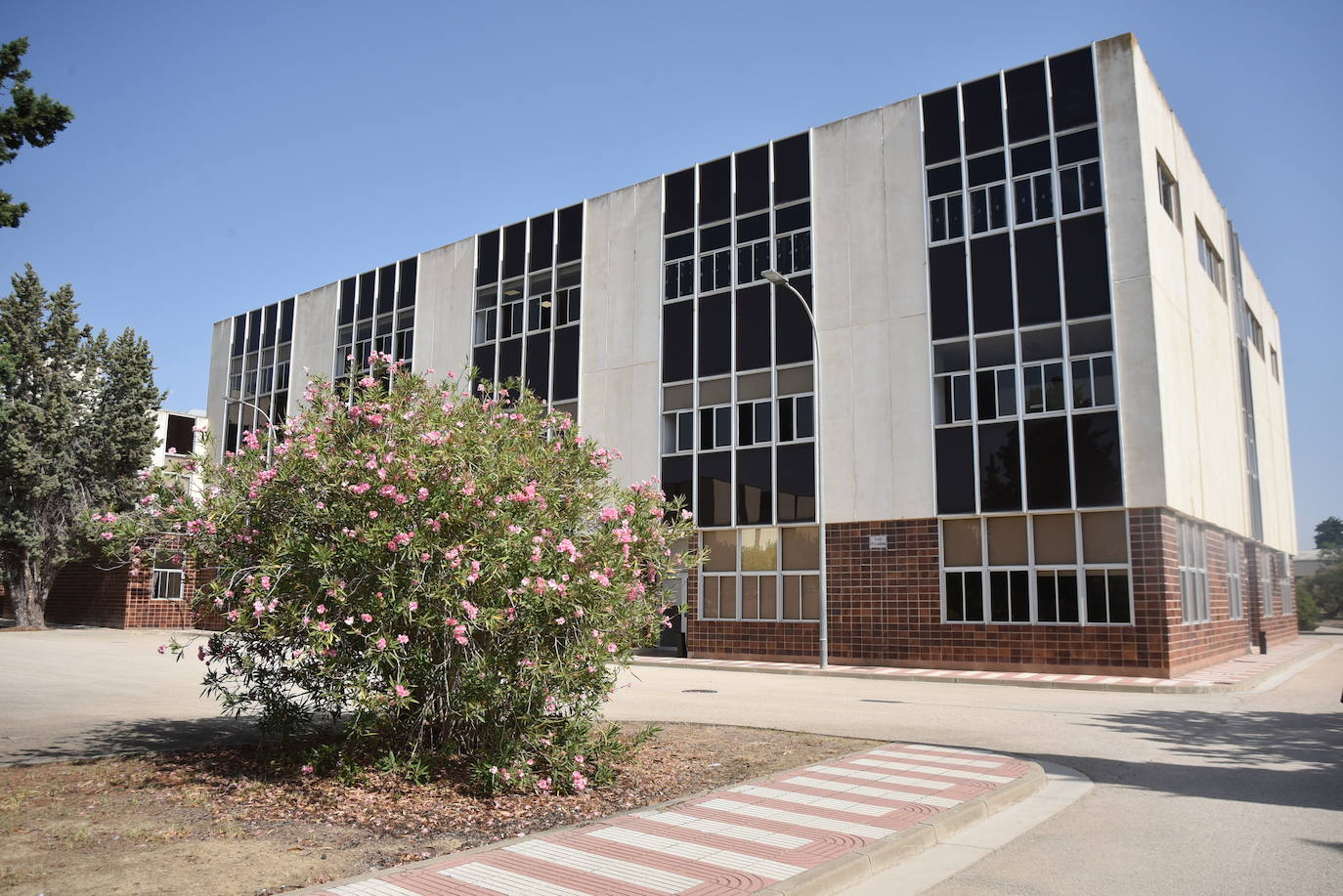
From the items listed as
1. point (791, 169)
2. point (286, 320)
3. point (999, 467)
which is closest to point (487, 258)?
point (791, 169)

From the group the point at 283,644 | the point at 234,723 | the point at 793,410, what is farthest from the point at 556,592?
the point at 793,410

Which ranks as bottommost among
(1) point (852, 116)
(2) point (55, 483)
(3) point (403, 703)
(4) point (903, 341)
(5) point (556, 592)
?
(3) point (403, 703)

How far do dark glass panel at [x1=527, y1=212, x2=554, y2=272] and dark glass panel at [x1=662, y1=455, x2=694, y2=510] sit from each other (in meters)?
8.29

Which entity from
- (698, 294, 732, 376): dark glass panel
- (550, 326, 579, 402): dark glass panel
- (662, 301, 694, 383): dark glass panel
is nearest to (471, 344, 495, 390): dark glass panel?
(550, 326, 579, 402): dark glass panel

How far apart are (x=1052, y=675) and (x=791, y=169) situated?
1448cm

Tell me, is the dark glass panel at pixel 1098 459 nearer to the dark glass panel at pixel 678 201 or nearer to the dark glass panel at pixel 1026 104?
the dark glass panel at pixel 1026 104

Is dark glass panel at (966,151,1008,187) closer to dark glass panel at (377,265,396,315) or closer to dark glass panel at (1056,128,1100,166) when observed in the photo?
dark glass panel at (1056,128,1100,166)

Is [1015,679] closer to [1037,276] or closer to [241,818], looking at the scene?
[1037,276]

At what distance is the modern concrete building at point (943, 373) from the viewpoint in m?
21.3

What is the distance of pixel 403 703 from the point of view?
7.40m

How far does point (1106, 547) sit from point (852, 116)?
41.7 ft

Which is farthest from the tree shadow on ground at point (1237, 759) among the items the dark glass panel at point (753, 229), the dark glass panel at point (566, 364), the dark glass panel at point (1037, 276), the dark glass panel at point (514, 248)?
the dark glass panel at point (514, 248)

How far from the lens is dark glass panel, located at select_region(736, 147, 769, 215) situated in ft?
88.9

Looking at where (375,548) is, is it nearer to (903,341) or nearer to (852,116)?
(903,341)
